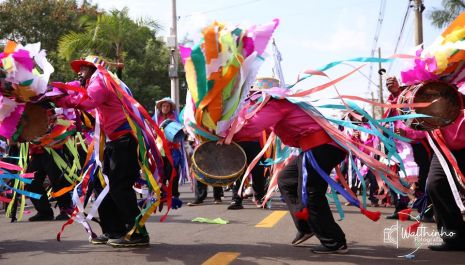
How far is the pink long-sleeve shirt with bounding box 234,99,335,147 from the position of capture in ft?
17.8

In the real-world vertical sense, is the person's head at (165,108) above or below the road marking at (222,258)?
above

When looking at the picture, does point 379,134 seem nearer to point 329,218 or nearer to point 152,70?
point 329,218

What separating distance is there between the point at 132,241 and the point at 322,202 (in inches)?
73.7

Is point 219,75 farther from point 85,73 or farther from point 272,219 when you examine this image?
point 272,219

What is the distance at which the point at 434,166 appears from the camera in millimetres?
6008

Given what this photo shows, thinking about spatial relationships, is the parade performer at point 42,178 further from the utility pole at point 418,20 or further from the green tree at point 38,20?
the green tree at point 38,20

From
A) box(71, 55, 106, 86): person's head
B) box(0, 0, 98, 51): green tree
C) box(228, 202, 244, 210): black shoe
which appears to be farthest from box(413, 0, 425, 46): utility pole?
box(71, 55, 106, 86): person's head

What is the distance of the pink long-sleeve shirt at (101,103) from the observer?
582 cm

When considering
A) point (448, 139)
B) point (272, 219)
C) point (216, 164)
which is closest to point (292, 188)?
point (216, 164)

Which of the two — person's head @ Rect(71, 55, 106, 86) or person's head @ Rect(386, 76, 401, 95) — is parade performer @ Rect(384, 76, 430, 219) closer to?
person's head @ Rect(386, 76, 401, 95)

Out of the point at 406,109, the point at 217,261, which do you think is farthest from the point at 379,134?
the point at 217,261

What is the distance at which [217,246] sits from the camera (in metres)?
6.21

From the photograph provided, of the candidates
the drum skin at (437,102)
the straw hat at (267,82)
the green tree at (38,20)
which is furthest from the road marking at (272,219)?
the green tree at (38,20)

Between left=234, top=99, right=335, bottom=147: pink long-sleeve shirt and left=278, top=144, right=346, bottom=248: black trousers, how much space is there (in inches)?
7.5
